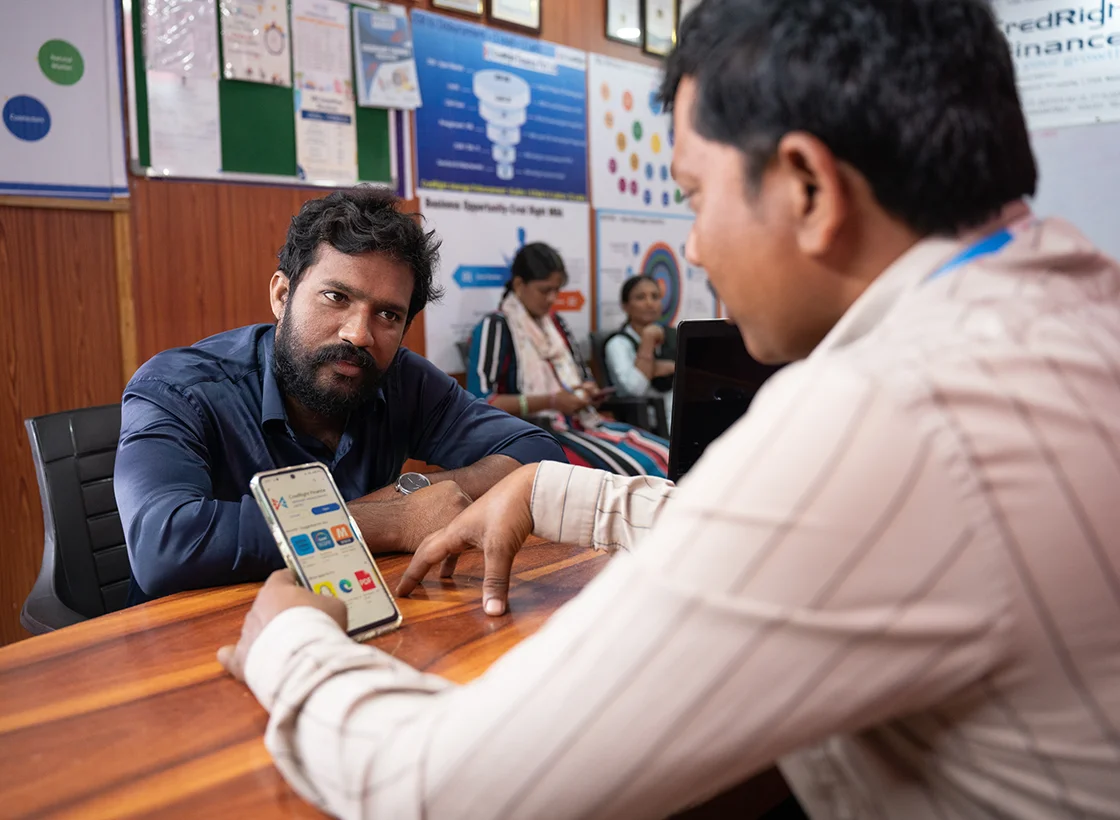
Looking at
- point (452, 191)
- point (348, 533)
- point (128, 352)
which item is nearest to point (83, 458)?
point (348, 533)

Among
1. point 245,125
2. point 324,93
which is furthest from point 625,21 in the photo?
point 245,125

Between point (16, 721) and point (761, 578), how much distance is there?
740 mm

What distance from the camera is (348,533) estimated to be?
3.63 ft

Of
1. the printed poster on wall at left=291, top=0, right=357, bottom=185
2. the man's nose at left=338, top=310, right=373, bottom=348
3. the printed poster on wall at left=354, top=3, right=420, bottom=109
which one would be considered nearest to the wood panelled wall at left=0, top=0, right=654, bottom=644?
the printed poster on wall at left=291, top=0, right=357, bottom=185

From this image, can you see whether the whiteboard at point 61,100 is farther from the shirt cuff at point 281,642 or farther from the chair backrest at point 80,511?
the shirt cuff at point 281,642

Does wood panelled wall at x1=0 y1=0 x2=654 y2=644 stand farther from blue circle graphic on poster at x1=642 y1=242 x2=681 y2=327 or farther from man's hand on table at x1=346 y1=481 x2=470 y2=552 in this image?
blue circle graphic on poster at x1=642 y1=242 x2=681 y2=327

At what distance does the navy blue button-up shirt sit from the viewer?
1326 millimetres

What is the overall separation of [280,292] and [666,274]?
12.9 feet

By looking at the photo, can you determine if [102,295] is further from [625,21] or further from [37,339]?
[625,21]

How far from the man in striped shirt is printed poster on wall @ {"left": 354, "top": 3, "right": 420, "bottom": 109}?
142 inches

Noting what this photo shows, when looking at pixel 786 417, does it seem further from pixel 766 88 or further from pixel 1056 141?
pixel 1056 141

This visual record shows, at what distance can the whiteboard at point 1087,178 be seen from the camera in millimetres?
4992

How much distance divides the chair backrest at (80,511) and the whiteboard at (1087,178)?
4892mm

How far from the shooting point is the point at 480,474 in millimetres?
1809
